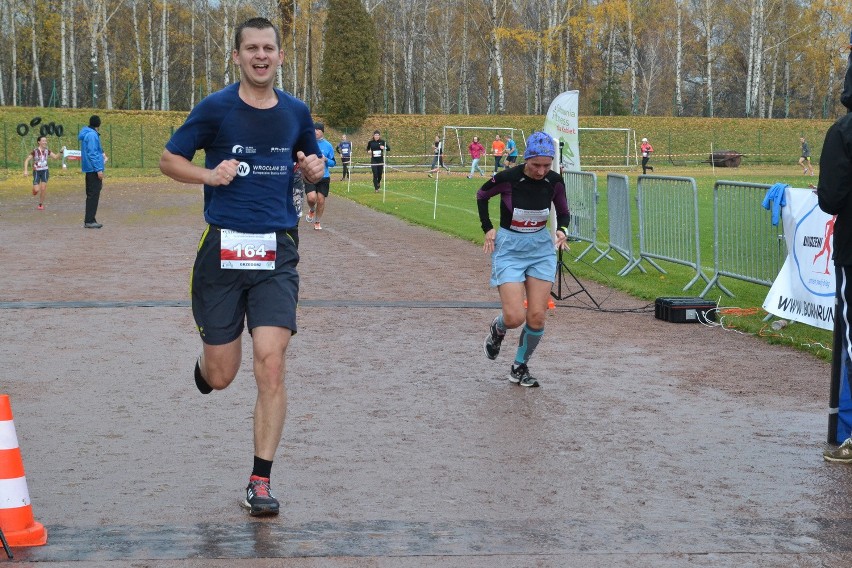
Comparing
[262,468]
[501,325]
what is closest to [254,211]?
[262,468]

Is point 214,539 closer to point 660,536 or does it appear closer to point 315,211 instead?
point 660,536

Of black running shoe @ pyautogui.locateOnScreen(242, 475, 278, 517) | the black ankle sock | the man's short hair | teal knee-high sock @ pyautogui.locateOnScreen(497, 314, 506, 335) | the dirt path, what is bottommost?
the dirt path

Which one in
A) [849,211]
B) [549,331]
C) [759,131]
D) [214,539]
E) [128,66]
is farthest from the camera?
[128,66]

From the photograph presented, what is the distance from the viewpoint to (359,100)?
222ft

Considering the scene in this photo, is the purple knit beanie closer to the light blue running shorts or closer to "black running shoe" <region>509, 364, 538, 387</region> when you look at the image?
the light blue running shorts

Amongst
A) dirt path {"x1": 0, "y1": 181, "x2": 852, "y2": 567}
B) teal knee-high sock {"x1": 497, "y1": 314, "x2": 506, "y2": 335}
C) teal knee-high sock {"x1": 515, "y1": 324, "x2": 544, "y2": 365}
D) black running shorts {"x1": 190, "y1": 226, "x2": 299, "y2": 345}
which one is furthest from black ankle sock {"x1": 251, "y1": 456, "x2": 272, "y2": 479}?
teal knee-high sock {"x1": 497, "y1": 314, "x2": 506, "y2": 335}

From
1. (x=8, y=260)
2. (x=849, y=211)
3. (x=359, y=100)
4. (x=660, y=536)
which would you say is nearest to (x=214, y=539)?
(x=660, y=536)

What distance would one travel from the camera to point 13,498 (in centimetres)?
484

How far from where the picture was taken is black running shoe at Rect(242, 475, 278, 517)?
17.2 feet

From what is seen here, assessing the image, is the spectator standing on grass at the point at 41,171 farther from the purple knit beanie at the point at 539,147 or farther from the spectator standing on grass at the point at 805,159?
the spectator standing on grass at the point at 805,159

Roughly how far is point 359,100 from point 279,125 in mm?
62874

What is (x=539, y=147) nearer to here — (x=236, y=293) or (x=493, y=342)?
(x=493, y=342)

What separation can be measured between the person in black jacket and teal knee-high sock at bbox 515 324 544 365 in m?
2.54

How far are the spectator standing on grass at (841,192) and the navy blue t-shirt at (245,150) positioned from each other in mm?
2695
